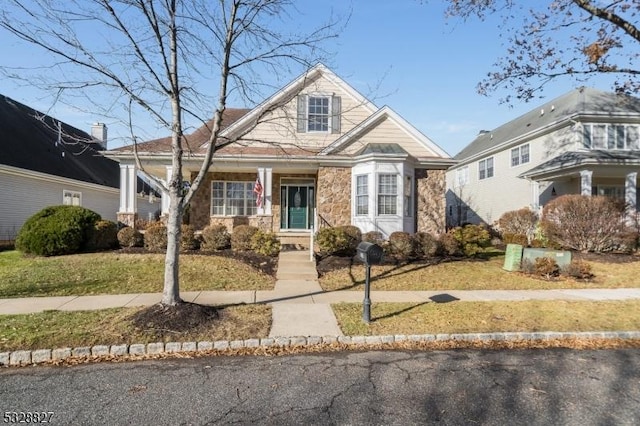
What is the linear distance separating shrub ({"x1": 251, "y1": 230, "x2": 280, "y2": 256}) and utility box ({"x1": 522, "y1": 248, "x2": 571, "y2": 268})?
7508 mm

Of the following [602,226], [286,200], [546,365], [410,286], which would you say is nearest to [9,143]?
[286,200]

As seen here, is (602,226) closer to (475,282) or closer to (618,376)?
(475,282)

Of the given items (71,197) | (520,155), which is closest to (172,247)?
(71,197)

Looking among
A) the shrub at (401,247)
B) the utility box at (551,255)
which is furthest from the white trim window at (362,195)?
the utility box at (551,255)

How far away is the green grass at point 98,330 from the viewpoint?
15.9ft

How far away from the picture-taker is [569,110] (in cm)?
1883

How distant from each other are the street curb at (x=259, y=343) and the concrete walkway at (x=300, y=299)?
0.66 feet

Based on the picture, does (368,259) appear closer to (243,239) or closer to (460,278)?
(460,278)

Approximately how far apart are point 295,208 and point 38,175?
12.7m

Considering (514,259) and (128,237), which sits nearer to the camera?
(514,259)

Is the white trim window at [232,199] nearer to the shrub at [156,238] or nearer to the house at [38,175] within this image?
the shrub at [156,238]

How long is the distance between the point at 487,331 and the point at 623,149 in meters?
18.7

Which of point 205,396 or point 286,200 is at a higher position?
point 286,200

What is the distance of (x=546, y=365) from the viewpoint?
14.8 feet
